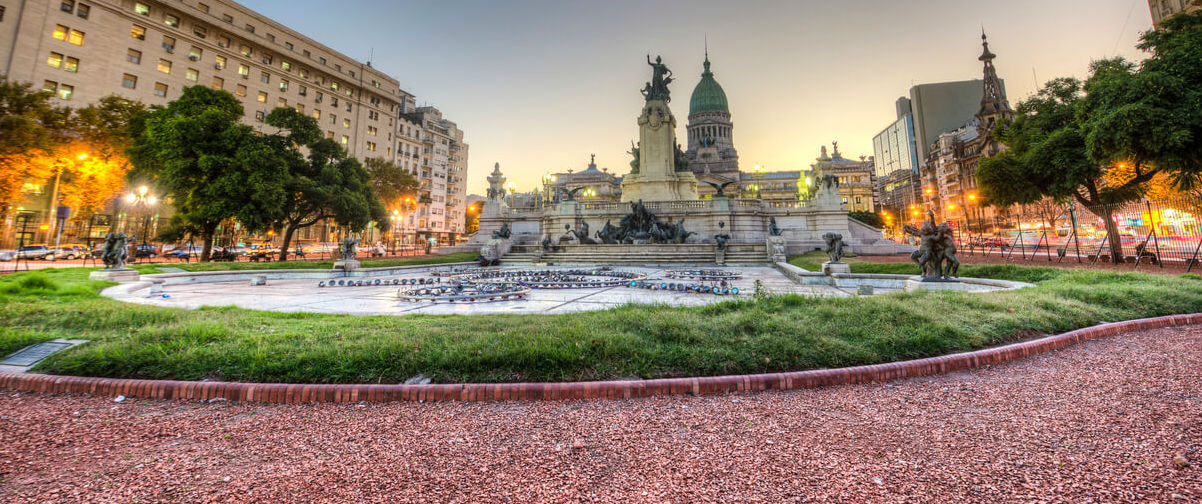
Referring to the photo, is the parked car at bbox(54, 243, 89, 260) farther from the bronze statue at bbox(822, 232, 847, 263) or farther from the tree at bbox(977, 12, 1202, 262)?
the tree at bbox(977, 12, 1202, 262)

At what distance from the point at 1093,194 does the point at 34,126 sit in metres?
45.0

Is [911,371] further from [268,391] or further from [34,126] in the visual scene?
[34,126]

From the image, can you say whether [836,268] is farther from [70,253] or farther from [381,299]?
[70,253]

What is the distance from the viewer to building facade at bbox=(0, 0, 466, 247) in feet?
107

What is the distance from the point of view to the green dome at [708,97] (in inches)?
3607

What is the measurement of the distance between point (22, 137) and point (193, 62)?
35862mm

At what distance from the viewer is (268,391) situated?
363cm

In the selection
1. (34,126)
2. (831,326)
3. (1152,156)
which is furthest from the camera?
(34,126)

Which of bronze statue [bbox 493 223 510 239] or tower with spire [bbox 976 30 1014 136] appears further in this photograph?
tower with spire [bbox 976 30 1014 136]

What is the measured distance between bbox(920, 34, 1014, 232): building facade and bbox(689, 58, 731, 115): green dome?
43706 mm

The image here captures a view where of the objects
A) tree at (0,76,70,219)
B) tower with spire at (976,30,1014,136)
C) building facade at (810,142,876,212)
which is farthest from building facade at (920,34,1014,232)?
tree at (0,76,70,219)

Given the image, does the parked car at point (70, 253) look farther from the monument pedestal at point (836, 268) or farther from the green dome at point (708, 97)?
the green dome at point (708, 97)

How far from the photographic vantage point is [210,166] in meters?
19.9

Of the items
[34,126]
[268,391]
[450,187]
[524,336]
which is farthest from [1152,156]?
[450,187]
